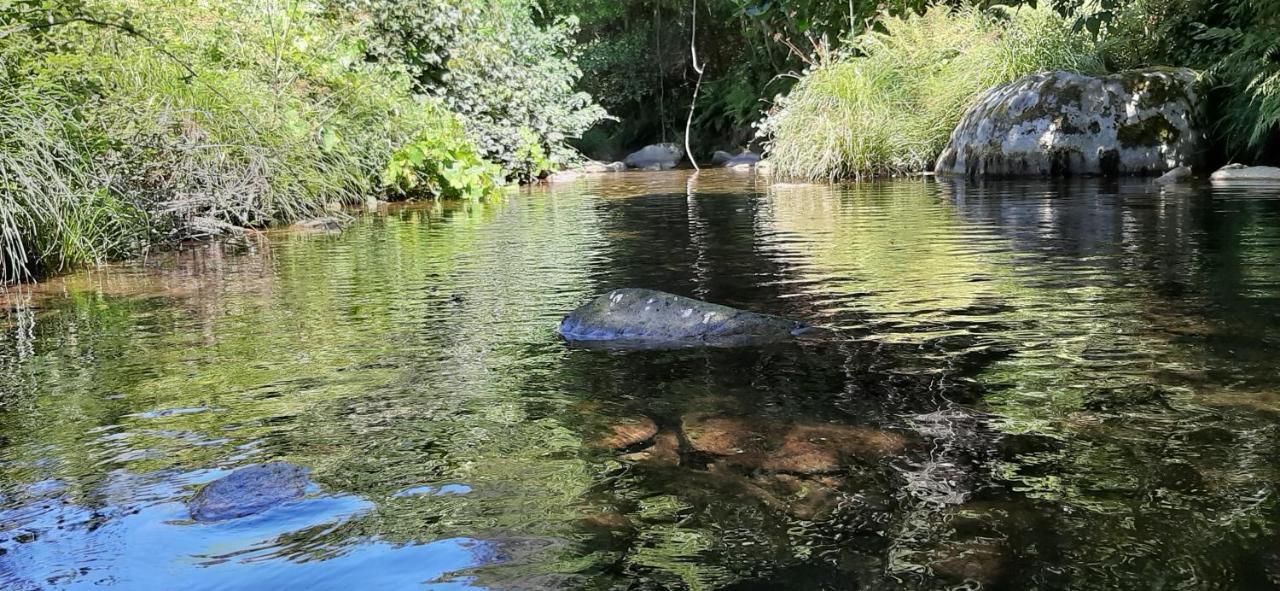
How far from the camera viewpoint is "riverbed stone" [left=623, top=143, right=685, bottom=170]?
23.9 meters

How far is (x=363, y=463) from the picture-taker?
2.41 meters

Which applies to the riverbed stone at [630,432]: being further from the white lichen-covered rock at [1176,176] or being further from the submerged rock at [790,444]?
the white lichen-covered rock at [1176,176]

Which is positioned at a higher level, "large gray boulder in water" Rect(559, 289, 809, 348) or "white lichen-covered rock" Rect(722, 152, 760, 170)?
"white lichen-covered rock" Rect(722, 152, 760, 170)

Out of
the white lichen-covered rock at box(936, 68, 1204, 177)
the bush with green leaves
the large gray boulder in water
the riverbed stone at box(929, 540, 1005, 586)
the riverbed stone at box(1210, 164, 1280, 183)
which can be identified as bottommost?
the riverbed stone at box(929, 540, 1005, 586)

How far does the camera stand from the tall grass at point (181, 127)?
6.03 metres

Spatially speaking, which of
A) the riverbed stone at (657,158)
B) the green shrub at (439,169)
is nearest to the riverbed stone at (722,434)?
the green shrub at (439,169)

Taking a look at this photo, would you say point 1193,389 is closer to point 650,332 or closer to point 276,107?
point 650,332

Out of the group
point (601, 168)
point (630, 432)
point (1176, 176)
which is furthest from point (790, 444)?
point (601, 168)

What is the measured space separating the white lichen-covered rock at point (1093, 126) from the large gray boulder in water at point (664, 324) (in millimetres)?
10006

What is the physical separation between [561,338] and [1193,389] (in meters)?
2.13

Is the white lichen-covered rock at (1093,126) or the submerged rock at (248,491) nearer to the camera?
the submerged rock at (248,491)

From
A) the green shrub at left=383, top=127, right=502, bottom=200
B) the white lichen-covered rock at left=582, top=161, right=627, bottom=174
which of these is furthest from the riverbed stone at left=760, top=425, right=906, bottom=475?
the white lichen-covered rock at left=582, top=161, right=627, bottom=174

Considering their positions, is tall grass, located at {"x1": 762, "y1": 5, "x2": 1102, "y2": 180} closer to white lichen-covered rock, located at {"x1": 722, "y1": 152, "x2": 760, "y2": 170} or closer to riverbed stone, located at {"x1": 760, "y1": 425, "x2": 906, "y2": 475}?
white lichen-covered rock, located at {"x1": 722, "y1": 152, "x2": 760, "y2": 170}

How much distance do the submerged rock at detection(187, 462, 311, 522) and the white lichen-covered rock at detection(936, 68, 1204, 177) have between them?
12.0 metres
